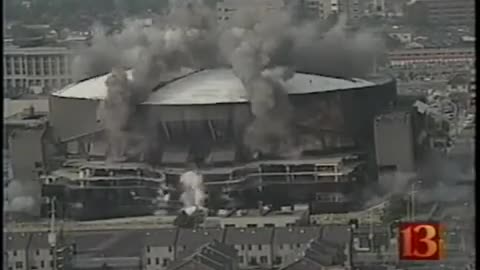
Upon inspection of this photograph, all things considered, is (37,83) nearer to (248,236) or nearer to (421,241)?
(248,236)

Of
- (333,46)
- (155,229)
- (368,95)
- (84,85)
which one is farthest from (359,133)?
(84,85)

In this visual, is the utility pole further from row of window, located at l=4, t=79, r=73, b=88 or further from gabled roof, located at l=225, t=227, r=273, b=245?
gabled roof, located at l=225, t=227, r=273, b=245

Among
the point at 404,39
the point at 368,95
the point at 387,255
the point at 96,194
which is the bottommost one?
the point at 387,255

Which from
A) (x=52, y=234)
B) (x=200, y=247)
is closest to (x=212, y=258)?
(x=200, y=247)

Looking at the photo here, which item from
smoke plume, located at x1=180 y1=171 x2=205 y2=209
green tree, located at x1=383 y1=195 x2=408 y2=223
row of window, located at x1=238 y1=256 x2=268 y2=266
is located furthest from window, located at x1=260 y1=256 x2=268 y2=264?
green tree, located at x1=383 y1=195 x2=408 y2=223

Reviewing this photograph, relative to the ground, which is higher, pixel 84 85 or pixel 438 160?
pixel 84 85

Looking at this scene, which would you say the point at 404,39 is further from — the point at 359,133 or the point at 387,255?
the point at 387,255

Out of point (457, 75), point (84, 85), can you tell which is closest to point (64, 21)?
point (84, 85)
